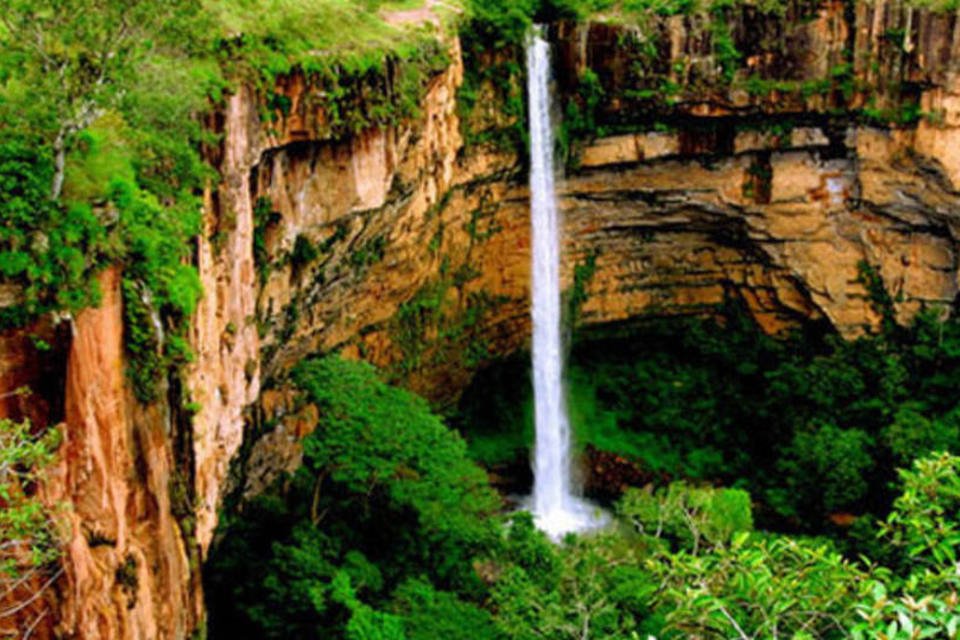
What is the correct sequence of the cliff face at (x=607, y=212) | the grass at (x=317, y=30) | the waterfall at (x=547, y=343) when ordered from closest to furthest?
the grass at (x=317, y=30)
the cliff face at (x=607, y=212)
the waterfall at (x=547, y=343)

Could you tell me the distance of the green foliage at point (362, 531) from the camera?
39.0 feet

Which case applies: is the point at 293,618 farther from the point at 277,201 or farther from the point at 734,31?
the point at 734,31

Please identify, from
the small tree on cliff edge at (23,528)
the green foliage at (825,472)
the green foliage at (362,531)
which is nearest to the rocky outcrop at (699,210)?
the green foliage at (362,531)

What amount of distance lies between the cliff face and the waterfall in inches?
21.1

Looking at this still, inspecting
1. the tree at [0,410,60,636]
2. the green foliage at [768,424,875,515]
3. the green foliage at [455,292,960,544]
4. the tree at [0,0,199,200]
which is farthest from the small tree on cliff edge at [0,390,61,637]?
the green foliage at [768,424,875,515]

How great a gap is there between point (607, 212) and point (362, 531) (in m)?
8.95

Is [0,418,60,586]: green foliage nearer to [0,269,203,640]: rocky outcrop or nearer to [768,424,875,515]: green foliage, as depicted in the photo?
[0,269,203,640]: rocky outcrop

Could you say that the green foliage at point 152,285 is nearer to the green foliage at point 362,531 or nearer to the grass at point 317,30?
the grass at point 317,30

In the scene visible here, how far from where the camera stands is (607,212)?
1986 cm

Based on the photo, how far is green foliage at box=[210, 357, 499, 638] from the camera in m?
11.9

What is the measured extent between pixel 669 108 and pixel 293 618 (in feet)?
37.4

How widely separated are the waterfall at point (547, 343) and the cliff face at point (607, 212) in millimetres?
535

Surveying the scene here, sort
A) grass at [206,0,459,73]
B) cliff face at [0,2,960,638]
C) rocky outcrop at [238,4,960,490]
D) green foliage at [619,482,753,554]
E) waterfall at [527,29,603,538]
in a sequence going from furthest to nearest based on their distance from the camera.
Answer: waterfall at [527,29,603,538] → rocky outcrop at [238,4,960,490] → green foliage at [619,482,753,554] → cliff face at [0,2,960,638] → grass at [206,0,459,73]

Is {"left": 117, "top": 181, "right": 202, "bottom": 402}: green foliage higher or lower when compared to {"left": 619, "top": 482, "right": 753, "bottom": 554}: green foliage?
higher
